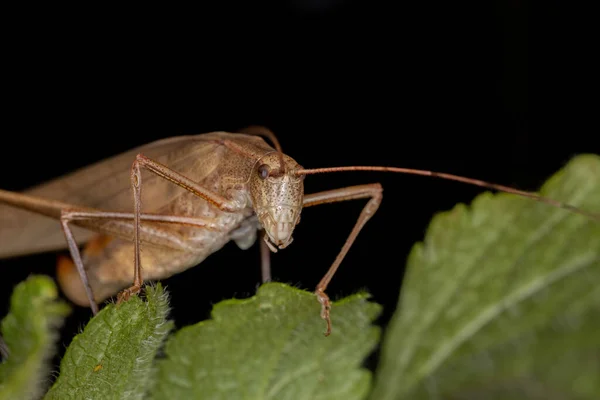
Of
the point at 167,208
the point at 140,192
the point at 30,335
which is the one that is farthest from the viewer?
the point at 167,208

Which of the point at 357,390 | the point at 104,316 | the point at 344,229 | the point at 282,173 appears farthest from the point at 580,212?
the point at 344,229

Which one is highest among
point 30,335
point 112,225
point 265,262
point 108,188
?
point 30,335

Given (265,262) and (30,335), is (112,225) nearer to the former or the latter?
(265,262)

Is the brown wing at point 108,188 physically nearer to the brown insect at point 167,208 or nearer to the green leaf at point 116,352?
the brown insect at point 167,208

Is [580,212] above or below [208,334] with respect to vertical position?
above

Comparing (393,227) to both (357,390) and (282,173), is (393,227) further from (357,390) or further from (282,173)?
(357,390)

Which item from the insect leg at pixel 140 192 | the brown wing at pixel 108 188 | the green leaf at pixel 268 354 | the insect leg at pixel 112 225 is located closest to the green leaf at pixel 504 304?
the green leaf at pixel 268 354

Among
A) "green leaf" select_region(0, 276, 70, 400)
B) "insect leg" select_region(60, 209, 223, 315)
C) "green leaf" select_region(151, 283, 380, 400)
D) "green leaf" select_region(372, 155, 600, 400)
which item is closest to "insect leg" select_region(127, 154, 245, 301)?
"insect leg" select_region(60, 209, 223, 315)

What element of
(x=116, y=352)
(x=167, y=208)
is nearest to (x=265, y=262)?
(x=167, y=208)
